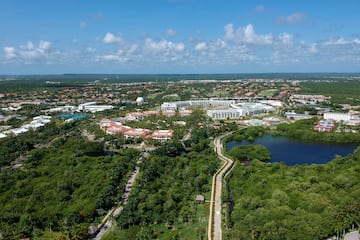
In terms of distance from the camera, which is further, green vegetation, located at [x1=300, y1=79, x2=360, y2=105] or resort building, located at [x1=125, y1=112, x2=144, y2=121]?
green vegetation, located at [x1=300, y1=79, x2=360, y2=105]

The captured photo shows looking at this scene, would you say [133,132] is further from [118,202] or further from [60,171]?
[118,202]

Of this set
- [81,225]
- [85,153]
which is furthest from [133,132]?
[81,225]

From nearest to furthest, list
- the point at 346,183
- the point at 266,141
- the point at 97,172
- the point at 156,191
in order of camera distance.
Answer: the point at 346,183 → the point at 156,191 → the point at 97,172 → the point at 266,141

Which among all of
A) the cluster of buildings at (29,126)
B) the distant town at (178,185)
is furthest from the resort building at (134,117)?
the cluster of buildings at (29,126)

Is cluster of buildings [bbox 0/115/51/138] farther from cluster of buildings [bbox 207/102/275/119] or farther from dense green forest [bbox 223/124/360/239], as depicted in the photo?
dense green forest [bbox 223/124/360/239]

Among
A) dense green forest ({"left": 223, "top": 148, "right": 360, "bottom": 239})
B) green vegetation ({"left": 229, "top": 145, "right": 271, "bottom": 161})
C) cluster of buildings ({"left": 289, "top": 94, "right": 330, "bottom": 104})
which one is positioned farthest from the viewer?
cluster of buildings ({"left": 289, "top": 94, "right": 330, "bottom": 104})

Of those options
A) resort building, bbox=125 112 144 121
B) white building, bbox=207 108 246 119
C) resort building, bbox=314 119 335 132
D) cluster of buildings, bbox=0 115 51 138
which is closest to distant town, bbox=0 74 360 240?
resort building, bbox=314 119 335 132

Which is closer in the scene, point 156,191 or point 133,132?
point 156,191
